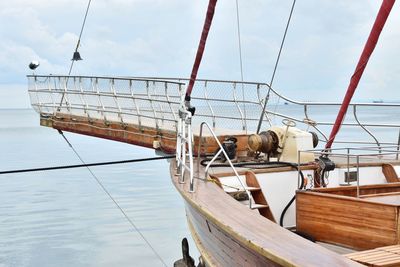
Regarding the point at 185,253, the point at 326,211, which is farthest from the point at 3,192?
the point at 326,211

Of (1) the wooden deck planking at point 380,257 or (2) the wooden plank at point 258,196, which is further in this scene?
(2) the wooden plank at point 258,196

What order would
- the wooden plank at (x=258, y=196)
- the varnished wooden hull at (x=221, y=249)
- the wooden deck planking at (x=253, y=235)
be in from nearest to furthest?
the wooden deck planking at (x=253, y=235), the varnished wooden hull at (x=221, y=249), the wooden plank at (x=258, y=196)

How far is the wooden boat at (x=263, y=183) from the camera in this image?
4.65 meters

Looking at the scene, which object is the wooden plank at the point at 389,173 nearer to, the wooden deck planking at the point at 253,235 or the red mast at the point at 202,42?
the wooden deck planking at the point at 253,235

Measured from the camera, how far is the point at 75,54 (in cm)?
1459

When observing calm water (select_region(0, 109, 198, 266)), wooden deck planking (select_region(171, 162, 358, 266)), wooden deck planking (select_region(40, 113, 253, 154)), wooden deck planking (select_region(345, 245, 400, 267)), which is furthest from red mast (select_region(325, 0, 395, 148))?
calm water (select_region(0, 109, 198, 266))

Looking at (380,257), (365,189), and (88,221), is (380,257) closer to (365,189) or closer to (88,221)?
(365,189)

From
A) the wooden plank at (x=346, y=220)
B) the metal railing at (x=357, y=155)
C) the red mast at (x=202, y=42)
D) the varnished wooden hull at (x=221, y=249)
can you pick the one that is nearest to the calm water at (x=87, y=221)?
the red mast at (x=202, y=42)

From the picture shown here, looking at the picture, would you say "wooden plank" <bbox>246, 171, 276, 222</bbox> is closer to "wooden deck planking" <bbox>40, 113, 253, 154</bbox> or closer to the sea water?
"wooden deck planking" <bbox>40, 113, 253, 154</bbox>

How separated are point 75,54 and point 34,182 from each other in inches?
693

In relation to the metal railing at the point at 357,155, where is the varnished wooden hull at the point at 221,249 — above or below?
below

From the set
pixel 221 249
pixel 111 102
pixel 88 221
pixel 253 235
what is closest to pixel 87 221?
pixel 88 221

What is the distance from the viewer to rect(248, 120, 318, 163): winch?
8273mm

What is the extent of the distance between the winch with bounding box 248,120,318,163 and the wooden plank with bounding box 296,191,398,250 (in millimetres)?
2058
